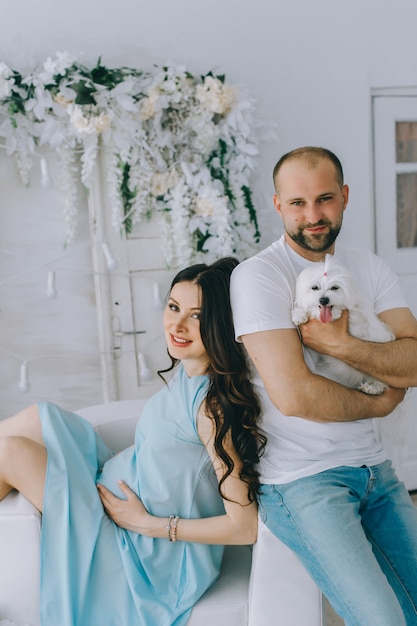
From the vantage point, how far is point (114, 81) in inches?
107

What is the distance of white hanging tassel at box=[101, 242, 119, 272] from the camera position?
9.18 feet

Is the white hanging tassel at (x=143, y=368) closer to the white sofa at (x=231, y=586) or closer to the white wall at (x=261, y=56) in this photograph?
the white wall at (x=261, y=56)

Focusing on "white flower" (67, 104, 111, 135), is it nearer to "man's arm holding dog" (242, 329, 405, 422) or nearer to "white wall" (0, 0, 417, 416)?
"white wall" (0, 0, 417, 416)

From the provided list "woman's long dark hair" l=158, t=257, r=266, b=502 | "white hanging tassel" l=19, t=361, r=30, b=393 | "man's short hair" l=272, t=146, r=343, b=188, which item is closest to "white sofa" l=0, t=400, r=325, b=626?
"woman's long dark hair" l=158, t=257, r=266, b=502

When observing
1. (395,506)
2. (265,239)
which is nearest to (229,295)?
(395,506)

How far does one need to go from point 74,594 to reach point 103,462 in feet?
1.47

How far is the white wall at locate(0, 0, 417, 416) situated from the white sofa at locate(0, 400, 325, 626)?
1405 mm

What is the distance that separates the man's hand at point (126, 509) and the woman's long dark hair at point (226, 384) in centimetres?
26

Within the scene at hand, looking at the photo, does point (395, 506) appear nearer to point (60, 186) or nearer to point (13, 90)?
point (60, 186)

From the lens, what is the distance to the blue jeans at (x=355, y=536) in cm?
146

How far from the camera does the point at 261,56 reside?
122 inches

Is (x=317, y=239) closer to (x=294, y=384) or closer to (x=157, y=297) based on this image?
(x=294, y=384)

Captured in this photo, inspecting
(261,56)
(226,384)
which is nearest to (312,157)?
(226,384)

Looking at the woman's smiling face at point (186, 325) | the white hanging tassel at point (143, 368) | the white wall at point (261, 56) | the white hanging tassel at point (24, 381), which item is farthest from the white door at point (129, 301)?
the woman's smiling face at point (186, 325)
